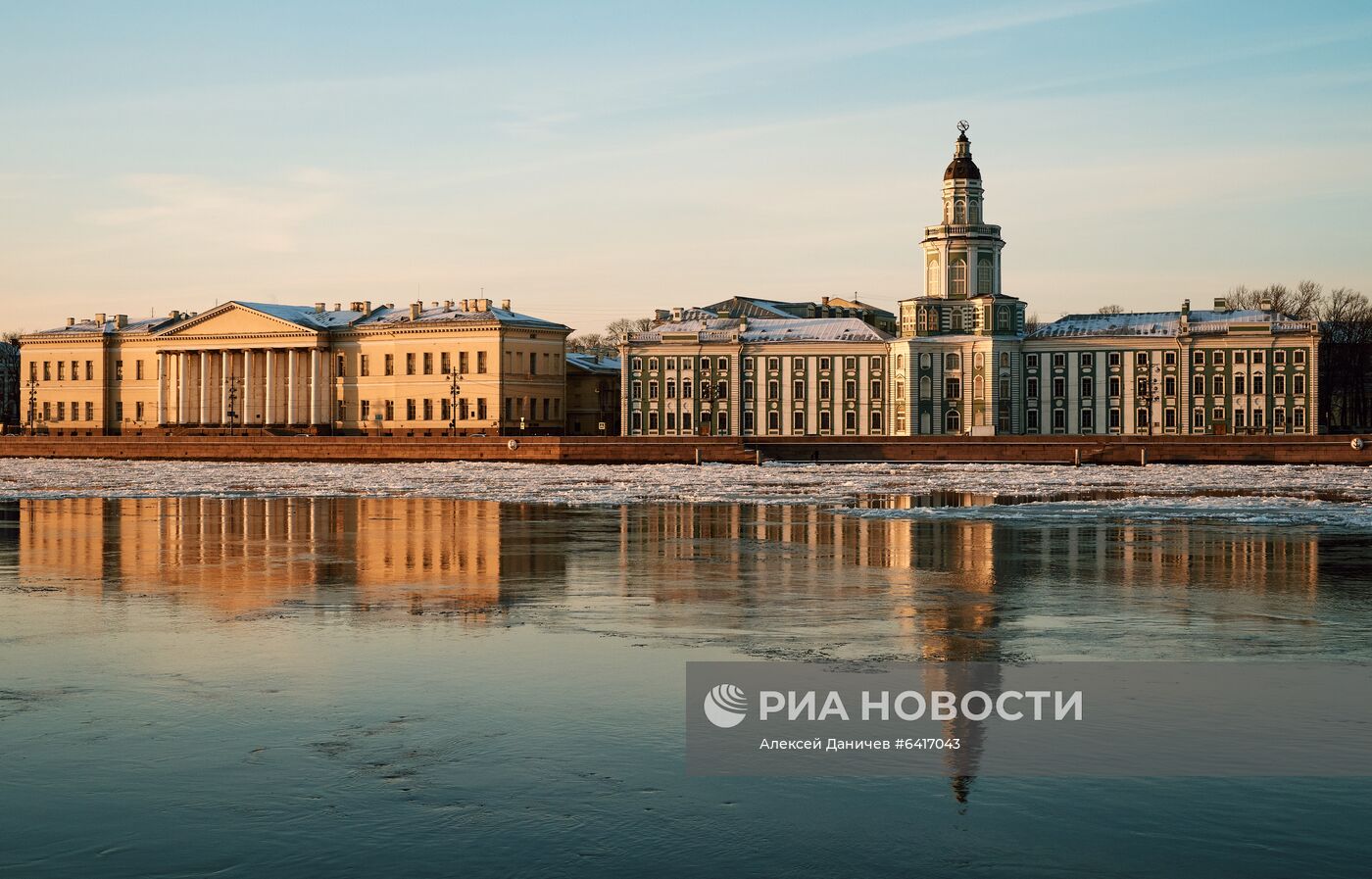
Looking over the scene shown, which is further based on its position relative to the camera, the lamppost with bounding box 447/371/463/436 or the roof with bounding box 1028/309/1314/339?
the lamppost with bounding box 447/371/463/436

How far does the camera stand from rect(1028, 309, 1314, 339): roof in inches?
3637

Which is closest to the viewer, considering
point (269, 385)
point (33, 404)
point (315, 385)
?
point (315, 385)

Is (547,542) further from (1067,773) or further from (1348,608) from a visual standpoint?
(1067,773)

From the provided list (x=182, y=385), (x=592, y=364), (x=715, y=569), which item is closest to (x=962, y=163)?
(x=592, y=364)

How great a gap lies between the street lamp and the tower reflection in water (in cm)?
8317

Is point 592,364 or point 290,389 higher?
point 592,364

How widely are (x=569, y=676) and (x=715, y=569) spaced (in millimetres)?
9376

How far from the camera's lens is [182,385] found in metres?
111

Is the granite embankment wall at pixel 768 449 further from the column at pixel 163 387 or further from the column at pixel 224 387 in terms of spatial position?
the column at pixel 163 387

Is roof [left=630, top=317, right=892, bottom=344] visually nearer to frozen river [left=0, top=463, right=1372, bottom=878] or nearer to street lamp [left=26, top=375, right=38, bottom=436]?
street lamp [left=26, top=375, right=38, bottom=436]

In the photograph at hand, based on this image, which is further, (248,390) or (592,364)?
(592,364)

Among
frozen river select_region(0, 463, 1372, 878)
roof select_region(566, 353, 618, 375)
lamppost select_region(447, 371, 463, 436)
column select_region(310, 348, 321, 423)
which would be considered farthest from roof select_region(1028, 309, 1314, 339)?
frozen river select_region(0, 463, 1372, 878)

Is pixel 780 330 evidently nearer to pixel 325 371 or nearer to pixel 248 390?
pixel 325 371

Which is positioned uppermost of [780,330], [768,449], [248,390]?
[780,330]
